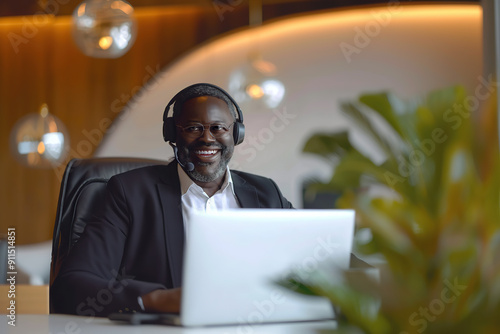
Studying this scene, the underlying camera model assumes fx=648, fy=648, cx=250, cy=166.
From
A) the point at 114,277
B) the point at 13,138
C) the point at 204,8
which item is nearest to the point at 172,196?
the point at 114,277

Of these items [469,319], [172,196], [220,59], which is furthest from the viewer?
[220,59]

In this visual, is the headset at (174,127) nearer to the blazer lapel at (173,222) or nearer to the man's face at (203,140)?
the man's face at (203,140)

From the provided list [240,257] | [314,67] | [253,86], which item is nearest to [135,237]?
[240,257]

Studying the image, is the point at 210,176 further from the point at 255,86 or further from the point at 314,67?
the point at 314,67

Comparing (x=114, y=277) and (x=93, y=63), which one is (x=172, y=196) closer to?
(x=114, y=277)

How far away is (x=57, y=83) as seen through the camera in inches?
206

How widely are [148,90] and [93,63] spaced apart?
0.57 meters

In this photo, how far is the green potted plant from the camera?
419 mm

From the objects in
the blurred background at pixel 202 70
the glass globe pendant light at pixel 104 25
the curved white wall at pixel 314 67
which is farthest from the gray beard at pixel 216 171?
the curved white wall at pixel 314 67

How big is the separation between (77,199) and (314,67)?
2885 mm

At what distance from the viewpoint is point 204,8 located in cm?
498

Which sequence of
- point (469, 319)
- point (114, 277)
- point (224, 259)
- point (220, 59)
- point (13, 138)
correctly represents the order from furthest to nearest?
point (220, 59) < point (13, 138) < point (114, 277) < point (224, 259) < point (469, 319)

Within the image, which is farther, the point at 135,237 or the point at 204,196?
the point at 204,196

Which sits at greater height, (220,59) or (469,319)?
(220,59)
